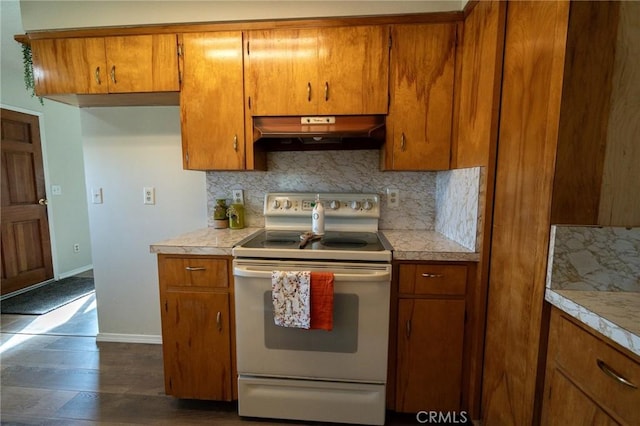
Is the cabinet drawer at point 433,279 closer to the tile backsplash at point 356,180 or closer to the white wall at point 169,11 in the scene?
the tile backsplash at point 356,180

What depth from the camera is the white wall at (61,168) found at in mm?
3262

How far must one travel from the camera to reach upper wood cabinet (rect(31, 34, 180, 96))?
1.73 meters

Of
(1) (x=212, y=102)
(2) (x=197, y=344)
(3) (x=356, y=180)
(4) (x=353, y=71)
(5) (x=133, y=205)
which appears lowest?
(2) (x=197, y=344)

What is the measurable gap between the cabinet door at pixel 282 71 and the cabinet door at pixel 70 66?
2.96 feet

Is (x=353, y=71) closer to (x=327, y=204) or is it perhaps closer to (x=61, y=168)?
(x=327, y=204)

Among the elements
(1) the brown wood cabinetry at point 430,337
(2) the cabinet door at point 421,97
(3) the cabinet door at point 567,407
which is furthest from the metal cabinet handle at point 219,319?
(3) the cabinet door at point 567,407

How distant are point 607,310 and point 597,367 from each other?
0.54ft

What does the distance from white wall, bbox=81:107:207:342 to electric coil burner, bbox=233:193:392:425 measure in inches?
38.8

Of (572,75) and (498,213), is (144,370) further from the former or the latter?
(572,75)

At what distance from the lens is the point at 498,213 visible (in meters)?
1.33

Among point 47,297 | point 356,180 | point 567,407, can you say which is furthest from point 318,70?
point 47,297

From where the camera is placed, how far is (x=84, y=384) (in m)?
1.85

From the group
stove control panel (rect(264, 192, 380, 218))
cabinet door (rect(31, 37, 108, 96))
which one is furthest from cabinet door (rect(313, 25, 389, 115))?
cabinet door (rect(31, 37, 108, 96))

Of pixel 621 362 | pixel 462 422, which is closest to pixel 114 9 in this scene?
pixel 621 362
